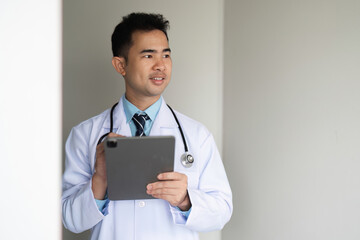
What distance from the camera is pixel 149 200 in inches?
48.7

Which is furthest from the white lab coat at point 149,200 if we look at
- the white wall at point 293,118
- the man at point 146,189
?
the white wall at point 293,118

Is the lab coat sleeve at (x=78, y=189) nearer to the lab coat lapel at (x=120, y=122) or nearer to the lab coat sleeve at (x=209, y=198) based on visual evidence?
the lab coat lapel at (x=120, y=122)

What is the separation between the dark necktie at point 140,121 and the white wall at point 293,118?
1.69ft

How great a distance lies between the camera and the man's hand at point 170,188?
Result: 1.04 metres

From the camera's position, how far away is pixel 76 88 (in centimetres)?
183

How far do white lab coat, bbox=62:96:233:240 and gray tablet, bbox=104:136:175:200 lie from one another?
0.50ft

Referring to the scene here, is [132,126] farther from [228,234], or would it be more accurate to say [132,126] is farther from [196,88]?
[228,234]

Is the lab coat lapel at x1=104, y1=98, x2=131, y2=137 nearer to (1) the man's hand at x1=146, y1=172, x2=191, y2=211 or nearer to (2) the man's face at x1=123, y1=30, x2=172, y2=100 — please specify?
(2) the man's face at x1=123, y1=30, x2=172, y2=100

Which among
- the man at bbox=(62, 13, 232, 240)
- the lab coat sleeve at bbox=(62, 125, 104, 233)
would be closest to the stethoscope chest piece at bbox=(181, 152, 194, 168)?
the man at bbox=(62, 13, 232, 240)

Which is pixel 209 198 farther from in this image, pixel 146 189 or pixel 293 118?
pixel 293 118

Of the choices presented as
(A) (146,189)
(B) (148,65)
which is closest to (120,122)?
(B) (148,65)
